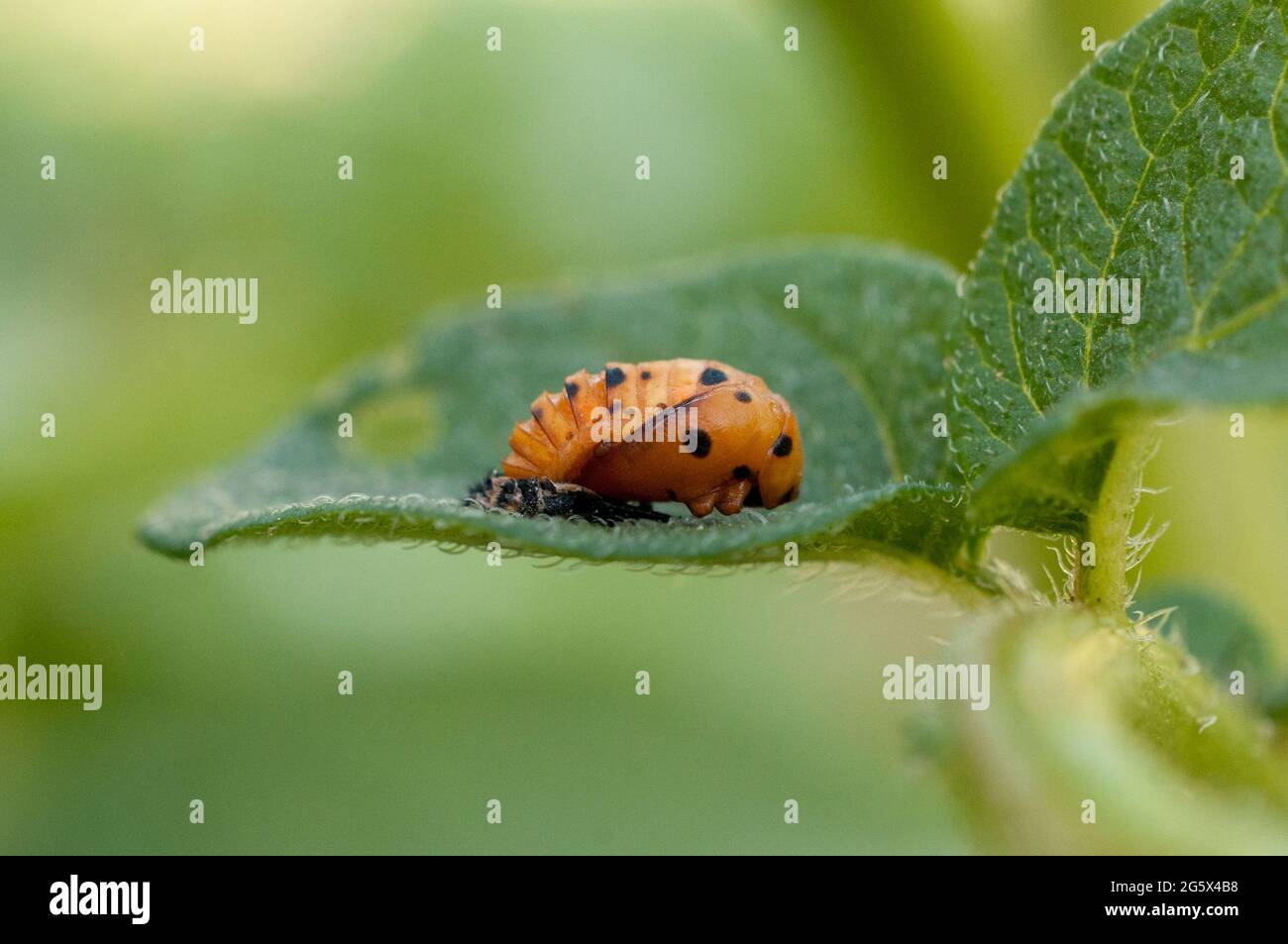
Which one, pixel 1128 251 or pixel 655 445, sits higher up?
pixel 1128 251

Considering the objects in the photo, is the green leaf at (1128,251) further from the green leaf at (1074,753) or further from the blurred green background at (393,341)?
the blurred green background at (393,341)

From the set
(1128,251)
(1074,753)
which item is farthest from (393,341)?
(1074,753)

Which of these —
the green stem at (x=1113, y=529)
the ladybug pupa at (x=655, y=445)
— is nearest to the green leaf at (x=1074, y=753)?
the green stem at (x=1113, y=529)

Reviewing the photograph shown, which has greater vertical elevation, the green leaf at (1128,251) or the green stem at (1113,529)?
the green leaf at (1128,251)

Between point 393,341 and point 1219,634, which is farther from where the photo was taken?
point 393,341

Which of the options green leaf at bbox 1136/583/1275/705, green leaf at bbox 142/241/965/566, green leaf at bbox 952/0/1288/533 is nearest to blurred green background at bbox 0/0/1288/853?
green leaf at bbox 1136/583/1275/705

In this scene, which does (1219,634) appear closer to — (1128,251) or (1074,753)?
(1128,251)
